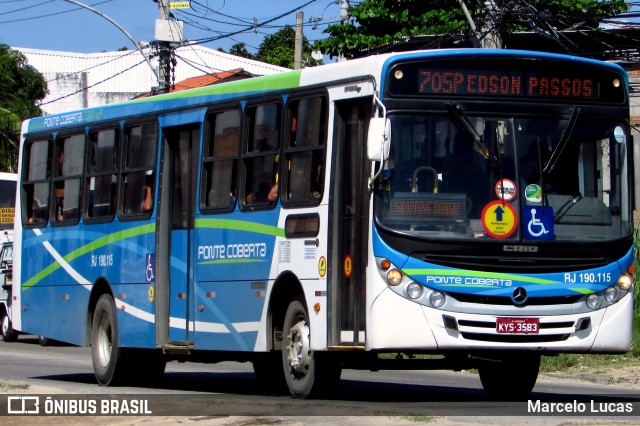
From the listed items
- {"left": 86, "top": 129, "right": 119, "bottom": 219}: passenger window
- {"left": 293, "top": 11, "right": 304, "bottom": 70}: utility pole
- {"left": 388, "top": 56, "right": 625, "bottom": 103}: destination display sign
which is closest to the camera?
{"left": 388, "top": 56, "right": 625, "bottom": 103}: destination display sign

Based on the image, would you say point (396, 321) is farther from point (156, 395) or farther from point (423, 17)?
point (423, 17)

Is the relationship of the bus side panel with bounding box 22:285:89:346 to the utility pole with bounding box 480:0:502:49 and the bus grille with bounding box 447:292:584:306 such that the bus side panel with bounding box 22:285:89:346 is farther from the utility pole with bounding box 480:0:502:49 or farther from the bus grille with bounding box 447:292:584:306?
the utility pole with bounding box 480:0:502:49

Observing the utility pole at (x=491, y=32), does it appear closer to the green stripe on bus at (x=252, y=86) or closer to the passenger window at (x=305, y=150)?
the green stripe on bus at (x=252, y=86)

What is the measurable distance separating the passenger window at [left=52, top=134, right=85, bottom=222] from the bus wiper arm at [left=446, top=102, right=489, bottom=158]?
7.11 m

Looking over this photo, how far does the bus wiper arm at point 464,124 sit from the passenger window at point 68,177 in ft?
23.3

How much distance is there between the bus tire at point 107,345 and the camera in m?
16.6

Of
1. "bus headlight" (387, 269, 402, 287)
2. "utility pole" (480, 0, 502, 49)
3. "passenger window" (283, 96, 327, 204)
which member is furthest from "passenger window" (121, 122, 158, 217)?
"utility pole" (480, 0, 502, 49)

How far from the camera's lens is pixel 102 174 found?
17172 mm

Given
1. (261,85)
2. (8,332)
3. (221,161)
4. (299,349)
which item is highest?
(261,85)

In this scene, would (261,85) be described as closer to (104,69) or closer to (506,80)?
(506,80)

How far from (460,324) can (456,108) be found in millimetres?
1891

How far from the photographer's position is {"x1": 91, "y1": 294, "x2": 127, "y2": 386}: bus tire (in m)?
16.6

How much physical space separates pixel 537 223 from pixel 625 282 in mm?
1074

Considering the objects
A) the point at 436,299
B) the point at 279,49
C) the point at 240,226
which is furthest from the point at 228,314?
the point at 279,49
